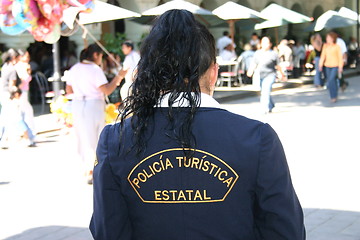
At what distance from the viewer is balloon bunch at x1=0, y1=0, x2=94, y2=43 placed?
20.9ft

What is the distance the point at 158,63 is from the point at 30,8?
181 inches

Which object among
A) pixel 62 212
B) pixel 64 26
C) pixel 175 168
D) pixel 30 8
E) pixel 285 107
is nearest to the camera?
pixel 175 168

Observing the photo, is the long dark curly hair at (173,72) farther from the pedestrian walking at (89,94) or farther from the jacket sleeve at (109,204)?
the pedestrian walking at (89,94)

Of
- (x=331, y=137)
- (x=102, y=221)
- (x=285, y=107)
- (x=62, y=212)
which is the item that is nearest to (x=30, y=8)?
(x=62, y=212)

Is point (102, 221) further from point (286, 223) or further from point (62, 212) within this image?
point (62, 212)

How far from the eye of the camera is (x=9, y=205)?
7.36 metres

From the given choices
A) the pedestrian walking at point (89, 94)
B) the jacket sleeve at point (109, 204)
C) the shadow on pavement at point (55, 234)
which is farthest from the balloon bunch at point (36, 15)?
the jacket sleeve at point (109, 204)

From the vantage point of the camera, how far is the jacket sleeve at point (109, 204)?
2.16 m

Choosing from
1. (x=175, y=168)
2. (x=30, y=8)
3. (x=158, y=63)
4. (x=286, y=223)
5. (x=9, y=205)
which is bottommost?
(x=9, y=205)

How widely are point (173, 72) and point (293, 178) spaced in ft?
20.0

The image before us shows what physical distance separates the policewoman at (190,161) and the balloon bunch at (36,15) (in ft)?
14.7

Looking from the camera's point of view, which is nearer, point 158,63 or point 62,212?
point 158,63

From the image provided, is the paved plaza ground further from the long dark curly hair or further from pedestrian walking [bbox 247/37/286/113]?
the long dark curly hair

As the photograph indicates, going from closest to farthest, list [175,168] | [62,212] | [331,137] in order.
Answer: [175,168] → [62,212] → [331,137]
